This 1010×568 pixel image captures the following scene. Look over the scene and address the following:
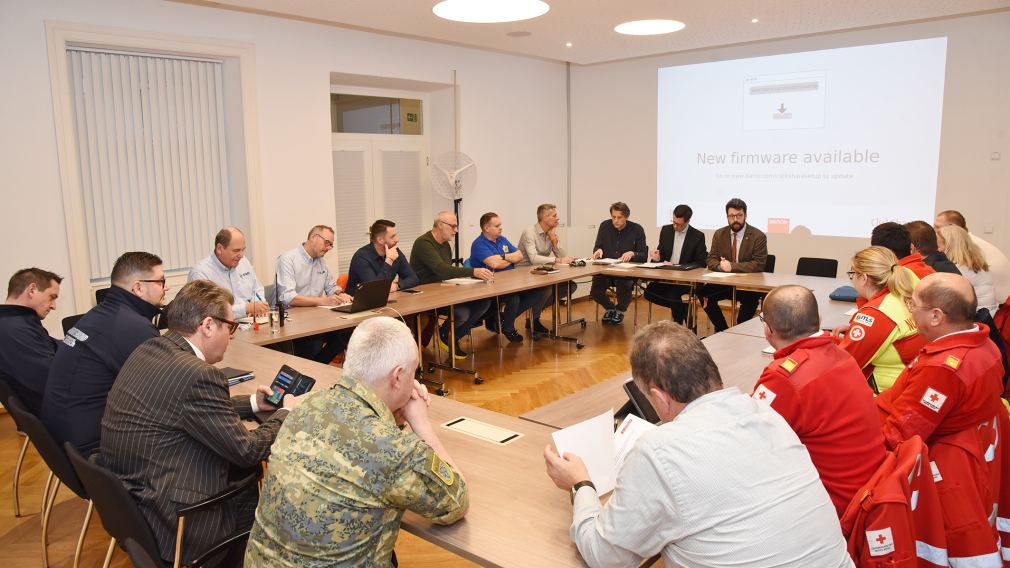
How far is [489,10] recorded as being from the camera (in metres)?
5.90

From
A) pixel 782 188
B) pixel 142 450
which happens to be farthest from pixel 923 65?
pixel 142 450

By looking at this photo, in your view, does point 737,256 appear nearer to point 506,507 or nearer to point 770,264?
point 770,264

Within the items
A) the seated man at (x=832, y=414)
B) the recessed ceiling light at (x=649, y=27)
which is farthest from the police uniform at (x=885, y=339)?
the recessed ceiling light at (x=649, y=27)

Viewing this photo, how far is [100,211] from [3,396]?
3103mm

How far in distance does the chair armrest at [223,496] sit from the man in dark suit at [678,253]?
17.9ft

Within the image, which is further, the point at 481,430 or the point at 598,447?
the point at 481,430

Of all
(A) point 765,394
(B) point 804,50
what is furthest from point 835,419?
(B) point 804,50

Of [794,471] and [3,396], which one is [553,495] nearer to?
[794,471]

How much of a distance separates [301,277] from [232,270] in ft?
1.94

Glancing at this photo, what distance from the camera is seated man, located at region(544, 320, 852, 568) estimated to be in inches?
58.6

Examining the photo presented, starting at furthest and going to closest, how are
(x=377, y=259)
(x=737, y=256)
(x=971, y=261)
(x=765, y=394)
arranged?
(x=737, y=256) → (x=377, y=259) → (x=971, y=261) → (x=765, y=394)

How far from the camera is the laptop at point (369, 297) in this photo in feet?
16.3

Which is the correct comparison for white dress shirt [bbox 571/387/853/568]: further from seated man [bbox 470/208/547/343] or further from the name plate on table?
seated man [bbox 470/208/547/343]

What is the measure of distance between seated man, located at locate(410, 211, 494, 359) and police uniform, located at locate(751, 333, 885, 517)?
4.29m
